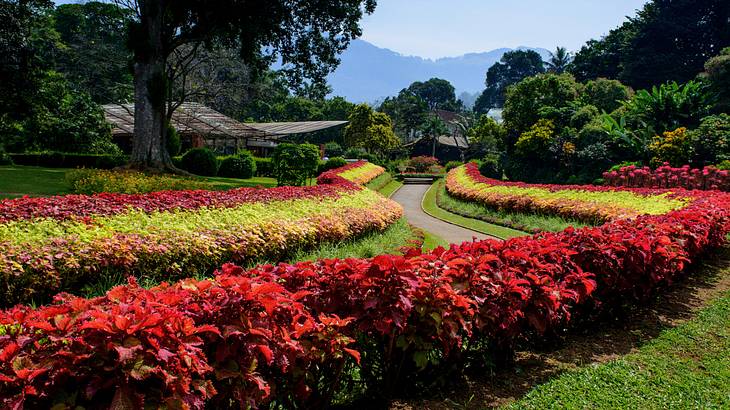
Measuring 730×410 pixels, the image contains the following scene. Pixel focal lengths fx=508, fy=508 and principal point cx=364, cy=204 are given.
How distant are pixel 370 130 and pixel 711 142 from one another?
31.8 m

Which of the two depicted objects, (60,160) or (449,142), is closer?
(60,160)

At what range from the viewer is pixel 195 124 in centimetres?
3425

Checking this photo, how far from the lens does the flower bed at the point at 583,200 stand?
1244 centimetres

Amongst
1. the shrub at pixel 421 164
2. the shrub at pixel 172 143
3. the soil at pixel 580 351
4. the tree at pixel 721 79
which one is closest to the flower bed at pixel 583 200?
the soil at pixel 580 351

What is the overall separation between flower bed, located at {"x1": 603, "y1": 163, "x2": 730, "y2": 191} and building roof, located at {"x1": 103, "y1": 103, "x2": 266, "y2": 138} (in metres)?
23.4

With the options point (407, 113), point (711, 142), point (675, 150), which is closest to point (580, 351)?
point (675, 150)

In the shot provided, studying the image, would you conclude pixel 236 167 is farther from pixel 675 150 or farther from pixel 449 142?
pixel 449 142

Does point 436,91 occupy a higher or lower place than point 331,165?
higher

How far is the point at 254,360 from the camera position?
8.25 ft

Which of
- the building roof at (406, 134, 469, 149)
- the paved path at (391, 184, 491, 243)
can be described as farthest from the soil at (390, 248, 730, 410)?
the building roof at (406, 134, 469, 149)

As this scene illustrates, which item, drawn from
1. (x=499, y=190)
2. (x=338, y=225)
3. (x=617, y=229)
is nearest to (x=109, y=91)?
(x=499, y=190)

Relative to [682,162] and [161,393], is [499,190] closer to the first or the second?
[682,162]

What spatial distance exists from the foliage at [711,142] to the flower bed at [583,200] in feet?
29.0

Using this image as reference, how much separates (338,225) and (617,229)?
4921 mm
